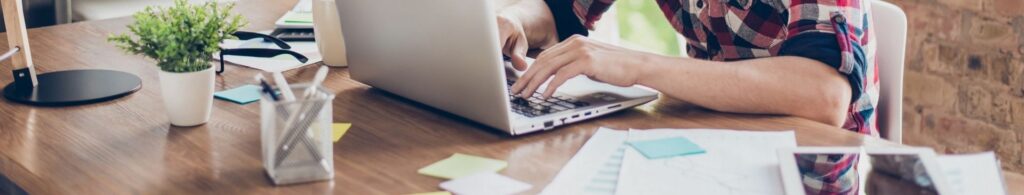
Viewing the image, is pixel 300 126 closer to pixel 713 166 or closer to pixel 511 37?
pixel 713 166

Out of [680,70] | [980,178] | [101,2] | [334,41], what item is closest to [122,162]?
[334,41]

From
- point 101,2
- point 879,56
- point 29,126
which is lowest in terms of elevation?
point 101,2

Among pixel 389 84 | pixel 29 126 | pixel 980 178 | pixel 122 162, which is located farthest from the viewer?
pixel 389 84

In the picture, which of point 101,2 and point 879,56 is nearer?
point 879,56

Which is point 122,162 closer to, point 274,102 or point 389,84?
point 274,102

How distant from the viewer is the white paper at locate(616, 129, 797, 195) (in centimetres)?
115

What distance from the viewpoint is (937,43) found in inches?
106

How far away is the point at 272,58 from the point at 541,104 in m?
0.52

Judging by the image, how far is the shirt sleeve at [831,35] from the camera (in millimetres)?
1461

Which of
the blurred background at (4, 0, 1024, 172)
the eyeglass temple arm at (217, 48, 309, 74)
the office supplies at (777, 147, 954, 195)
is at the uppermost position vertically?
the office supplies at (777, 147, 954, 195)

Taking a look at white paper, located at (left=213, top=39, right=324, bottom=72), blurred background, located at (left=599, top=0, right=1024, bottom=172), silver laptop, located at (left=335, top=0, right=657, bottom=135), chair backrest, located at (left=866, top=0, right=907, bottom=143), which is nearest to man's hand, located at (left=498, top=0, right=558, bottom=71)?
silver laptop, located at (left=335, top=0, right=657, bottom=135)

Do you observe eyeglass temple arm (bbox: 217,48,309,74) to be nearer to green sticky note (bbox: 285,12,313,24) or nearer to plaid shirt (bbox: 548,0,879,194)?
green sticky note (bbox: 285,12,313,24)

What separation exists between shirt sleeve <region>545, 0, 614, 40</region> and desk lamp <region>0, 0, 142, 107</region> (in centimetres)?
67

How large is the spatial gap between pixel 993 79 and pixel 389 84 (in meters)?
1.60
